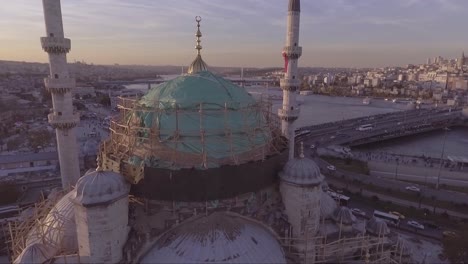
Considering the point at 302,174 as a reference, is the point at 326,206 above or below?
below

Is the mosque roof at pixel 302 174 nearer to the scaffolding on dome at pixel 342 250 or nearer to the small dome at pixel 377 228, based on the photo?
Result: the scaffolding on dome at pixel 342 250

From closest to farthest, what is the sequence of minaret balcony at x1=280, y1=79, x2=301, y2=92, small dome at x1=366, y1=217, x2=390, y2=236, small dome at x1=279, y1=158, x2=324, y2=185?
small dome at x1=279, y1=158, x2=324, y2=185
small dome at x1=366, y1=217, x2=390, y2=236
minaret balcony at x1=280, y1=79, x2=301, y2=92

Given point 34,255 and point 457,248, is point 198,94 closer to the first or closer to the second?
point 34,255

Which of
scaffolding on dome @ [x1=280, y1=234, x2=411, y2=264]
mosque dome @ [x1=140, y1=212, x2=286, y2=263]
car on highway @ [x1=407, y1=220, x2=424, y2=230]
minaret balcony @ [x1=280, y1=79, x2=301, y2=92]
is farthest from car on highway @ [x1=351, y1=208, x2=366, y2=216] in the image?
mosque dome @ [x1=140, y1=212, x2=286, y2=263]

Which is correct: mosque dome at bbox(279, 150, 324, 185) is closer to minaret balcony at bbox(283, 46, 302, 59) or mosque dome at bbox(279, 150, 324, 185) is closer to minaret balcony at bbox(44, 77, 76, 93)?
minaret balcony at bbox(283, 46, 302, 59)

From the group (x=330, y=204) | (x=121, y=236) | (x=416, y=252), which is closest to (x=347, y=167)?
(x=416, y=252)

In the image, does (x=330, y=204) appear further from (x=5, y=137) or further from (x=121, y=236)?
(x=5, y=137)

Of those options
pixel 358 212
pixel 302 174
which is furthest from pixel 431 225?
pixel 302 174
